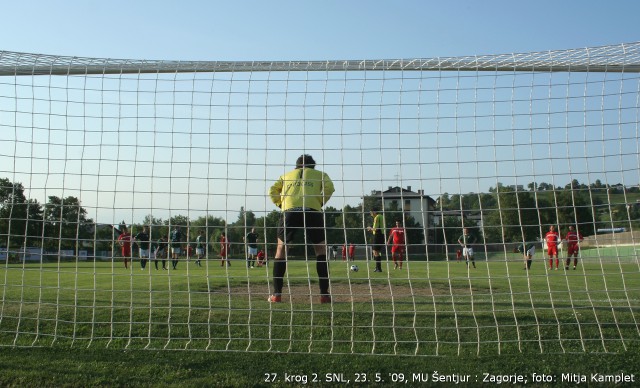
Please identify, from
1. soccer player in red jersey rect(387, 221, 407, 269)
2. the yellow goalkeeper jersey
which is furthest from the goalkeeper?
soccer player in red jersey rect(387, 221, 407, 269)

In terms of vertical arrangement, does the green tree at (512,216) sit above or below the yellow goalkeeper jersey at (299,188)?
below

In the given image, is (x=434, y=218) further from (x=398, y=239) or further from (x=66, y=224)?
(x=66, y=224)

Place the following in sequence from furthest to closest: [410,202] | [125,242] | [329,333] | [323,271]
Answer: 1. [323,271]
2. [125,242]
3. [410,202]
4. [329,333]

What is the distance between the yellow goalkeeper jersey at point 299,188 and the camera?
5.27 m

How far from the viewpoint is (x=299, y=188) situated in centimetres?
539

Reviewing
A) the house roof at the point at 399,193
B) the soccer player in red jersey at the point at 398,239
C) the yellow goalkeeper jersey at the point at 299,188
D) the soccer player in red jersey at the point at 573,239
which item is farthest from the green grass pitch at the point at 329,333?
the yellow goalkeeper jersey at the point at 299,188

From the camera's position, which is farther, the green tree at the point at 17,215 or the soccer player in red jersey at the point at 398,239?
the green tree at the point at 17,215

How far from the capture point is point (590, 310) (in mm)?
5207

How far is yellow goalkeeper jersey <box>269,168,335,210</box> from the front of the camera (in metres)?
5.27

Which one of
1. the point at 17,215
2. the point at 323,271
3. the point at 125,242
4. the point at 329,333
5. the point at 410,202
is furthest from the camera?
the point at 323,271

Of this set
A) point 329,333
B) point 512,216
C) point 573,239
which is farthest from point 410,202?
point 573,239

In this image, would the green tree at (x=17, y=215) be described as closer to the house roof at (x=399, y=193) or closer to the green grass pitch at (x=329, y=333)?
the green grass pitch at (x=329, y=333)

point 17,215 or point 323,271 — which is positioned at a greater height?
point 17,215

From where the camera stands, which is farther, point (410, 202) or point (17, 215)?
point (17, 215)
